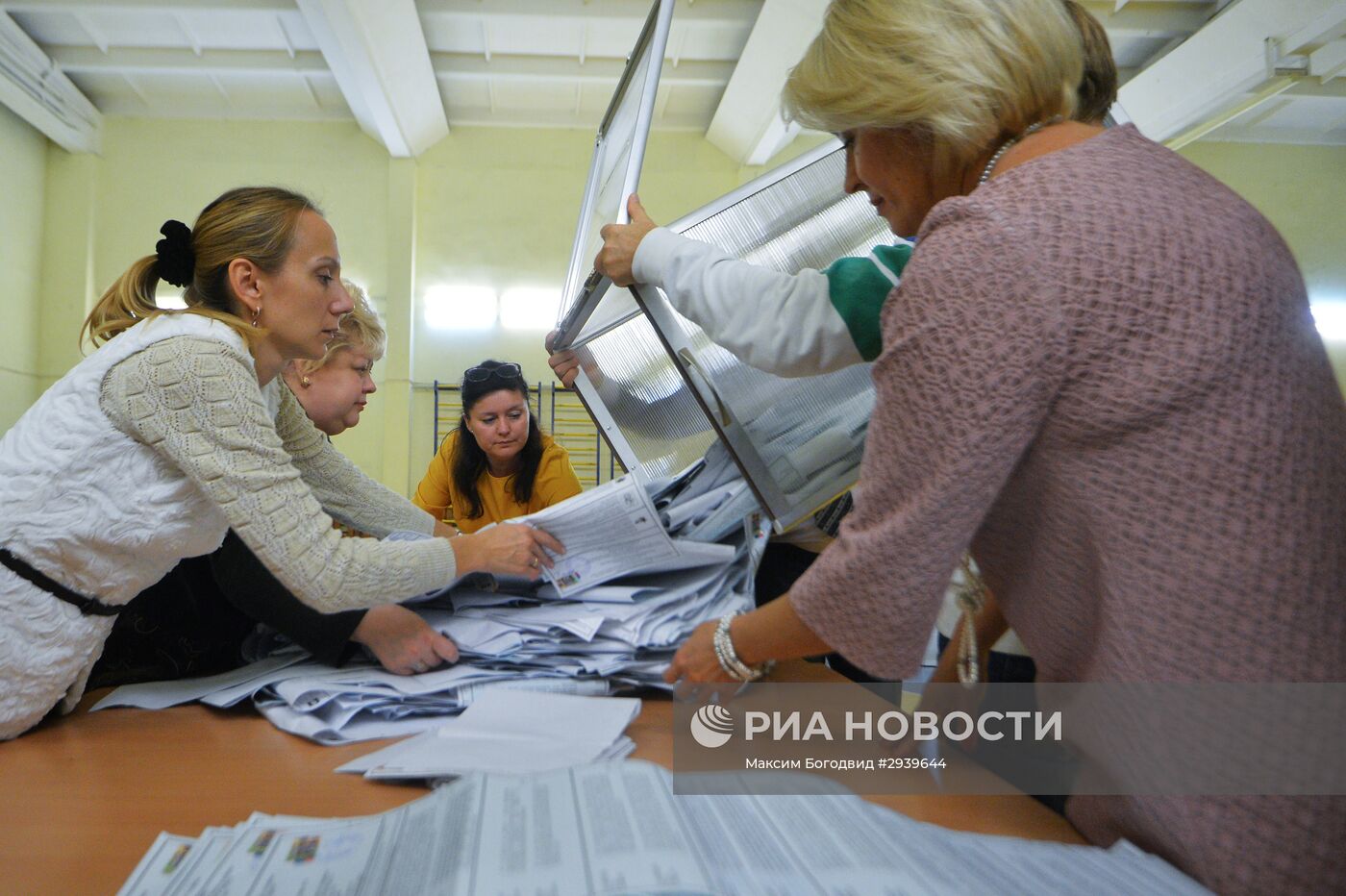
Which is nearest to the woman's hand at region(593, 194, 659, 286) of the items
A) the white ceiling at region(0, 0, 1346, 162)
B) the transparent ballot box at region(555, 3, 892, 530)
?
the transparent ballot box at region(555, 3, 892, 530)

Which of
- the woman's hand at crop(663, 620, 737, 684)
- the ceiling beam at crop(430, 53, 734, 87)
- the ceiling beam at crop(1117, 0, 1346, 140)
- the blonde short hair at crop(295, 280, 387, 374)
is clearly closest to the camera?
the woman's hand at crop(663, 620, 737, 684)

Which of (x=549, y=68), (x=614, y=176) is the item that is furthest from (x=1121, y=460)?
(x=549, y=68)

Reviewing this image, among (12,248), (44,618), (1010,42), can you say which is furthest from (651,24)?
(12,248)

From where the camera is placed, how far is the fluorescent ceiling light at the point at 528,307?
7.16 meters

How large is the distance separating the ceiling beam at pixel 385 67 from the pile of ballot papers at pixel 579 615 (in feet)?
15.8

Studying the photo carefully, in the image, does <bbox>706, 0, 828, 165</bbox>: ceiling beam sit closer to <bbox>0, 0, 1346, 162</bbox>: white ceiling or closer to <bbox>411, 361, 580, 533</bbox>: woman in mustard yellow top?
<bbox>0, 0, 1346, 162</bbox>: white ceiling

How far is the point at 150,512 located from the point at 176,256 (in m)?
0.42

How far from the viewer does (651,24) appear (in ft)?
3.80

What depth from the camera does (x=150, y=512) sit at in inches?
38.6

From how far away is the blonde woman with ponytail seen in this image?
95 cm

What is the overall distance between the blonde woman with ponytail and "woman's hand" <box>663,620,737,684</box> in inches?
13.2

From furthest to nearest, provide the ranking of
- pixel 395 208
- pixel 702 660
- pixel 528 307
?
pixel 528 307
pixel 395 208
pixel 702 660

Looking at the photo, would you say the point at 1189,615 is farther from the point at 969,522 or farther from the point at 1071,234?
the point at 1071,234

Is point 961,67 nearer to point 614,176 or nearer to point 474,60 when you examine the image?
point 614,176
